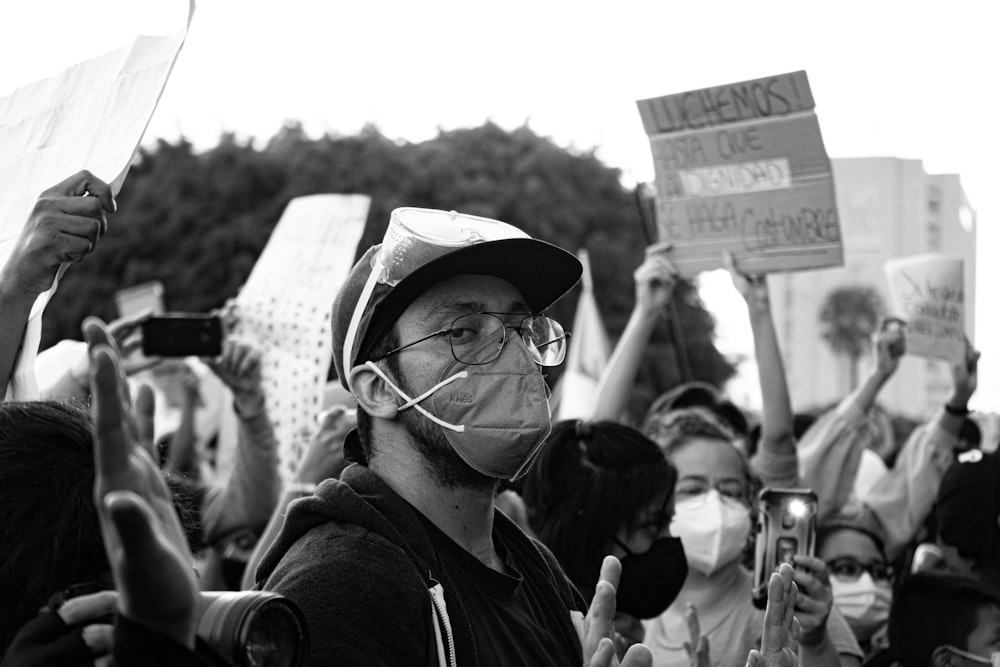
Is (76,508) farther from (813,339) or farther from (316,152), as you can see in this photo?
(813,339)

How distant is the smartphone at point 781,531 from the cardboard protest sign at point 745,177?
1.91 metres

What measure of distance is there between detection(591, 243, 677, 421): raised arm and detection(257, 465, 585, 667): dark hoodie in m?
2.79

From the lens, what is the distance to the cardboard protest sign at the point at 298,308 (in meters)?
5.12

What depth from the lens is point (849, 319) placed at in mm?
66625

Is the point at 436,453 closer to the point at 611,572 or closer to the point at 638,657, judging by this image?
the point at 611,572

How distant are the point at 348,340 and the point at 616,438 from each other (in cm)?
153

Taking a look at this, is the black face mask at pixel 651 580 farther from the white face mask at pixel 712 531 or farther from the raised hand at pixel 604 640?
the raised hand at pixel 604 640

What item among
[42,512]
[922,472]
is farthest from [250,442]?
[922,472]

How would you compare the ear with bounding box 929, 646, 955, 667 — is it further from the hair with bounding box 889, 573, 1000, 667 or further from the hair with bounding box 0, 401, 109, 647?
the hair with bounding box 0, 401, 109, 647

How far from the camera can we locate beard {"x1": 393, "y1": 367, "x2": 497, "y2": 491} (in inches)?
103

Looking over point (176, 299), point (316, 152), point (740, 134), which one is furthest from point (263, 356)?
point (316, 152)

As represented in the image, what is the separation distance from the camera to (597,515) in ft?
12.8

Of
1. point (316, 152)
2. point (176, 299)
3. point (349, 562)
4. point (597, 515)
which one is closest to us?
point (349, 562)

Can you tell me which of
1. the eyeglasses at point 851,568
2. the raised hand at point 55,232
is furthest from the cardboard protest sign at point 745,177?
the raised hand at point 55,232
